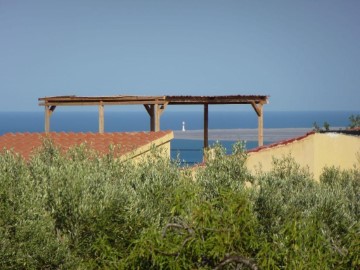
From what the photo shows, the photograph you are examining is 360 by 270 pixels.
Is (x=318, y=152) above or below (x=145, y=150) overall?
below

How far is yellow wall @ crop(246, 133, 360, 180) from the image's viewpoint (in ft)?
82.8

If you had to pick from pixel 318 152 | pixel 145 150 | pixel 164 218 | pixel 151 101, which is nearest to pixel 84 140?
pixel 145 150

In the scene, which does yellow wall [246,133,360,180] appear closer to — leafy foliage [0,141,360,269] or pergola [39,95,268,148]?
leafy foliage [0,141,360,269]

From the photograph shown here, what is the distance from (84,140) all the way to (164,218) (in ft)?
42.3

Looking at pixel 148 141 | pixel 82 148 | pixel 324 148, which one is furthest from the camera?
pixel 324 148

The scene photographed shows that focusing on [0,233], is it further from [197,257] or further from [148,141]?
[148,141]

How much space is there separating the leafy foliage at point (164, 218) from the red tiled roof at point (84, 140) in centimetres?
387

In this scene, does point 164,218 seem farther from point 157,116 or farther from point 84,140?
point 157,116

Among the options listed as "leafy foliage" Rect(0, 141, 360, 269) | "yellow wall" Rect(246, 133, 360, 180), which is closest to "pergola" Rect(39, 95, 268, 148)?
"yellow wall" Rect(246, 133, 360, 180)

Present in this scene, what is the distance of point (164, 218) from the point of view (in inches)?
550

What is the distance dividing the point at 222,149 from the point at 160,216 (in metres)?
4.08

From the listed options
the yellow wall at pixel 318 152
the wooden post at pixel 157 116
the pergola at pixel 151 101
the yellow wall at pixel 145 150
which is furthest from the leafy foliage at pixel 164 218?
the pergola at pixel 151 101

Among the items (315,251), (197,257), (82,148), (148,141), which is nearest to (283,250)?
(315,251)

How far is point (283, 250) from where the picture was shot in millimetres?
10562
